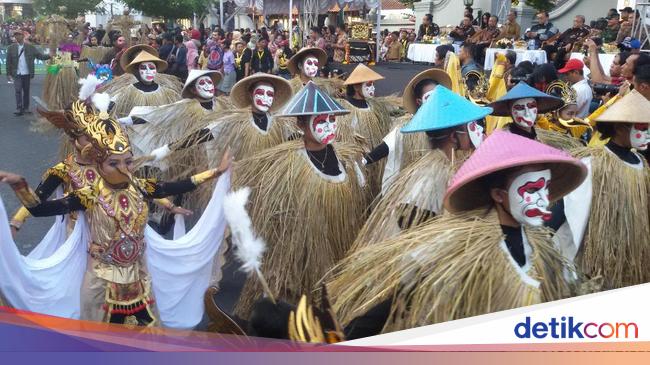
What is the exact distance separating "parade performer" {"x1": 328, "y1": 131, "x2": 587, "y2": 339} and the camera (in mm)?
3886

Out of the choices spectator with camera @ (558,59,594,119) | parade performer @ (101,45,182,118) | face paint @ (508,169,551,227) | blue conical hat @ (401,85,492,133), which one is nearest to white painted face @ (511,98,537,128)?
blue conical hat @ (401,85,492,133)

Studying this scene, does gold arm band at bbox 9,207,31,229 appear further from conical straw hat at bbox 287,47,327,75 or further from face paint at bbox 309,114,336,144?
conical straw hat at bbox 287,47,327,75

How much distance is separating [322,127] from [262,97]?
1567 millimetres

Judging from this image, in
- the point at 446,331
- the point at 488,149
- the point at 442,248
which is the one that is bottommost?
the point at 446,331

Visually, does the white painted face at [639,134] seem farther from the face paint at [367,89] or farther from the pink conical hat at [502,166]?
the face paint at [367,89]

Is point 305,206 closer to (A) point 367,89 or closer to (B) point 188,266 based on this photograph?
(B) point 188,266

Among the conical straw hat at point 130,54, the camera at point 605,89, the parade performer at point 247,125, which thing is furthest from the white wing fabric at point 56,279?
the conical straw hat at point 130,54

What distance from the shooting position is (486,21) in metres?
14.7

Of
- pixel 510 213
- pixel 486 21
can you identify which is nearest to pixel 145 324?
pixel 510 213

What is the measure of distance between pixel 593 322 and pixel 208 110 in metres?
4.72

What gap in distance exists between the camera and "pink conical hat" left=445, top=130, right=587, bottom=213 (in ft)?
7.86

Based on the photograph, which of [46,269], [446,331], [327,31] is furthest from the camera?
[327,31]

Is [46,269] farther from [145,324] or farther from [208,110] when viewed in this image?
[208,110]

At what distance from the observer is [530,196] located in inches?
96.7
